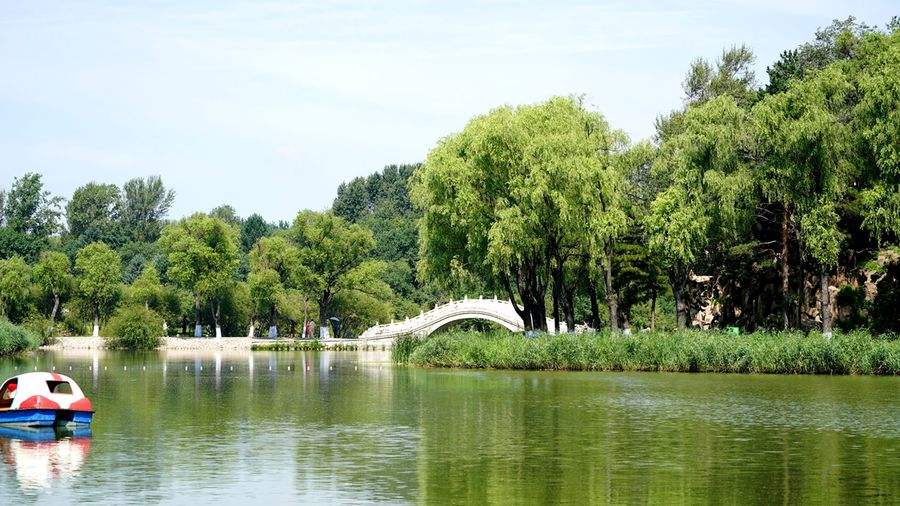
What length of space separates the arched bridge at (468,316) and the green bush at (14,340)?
24865 millimetres

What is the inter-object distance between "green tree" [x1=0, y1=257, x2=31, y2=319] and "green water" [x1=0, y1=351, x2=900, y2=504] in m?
61.8

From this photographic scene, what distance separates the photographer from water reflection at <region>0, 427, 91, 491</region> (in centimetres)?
2369

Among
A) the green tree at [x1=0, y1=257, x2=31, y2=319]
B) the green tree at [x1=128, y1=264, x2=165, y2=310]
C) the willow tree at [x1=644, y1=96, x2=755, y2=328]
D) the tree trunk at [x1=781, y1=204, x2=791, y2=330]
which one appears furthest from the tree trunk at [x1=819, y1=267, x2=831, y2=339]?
the green tree at [x1=0, y1=257, x2=31, y2=319]

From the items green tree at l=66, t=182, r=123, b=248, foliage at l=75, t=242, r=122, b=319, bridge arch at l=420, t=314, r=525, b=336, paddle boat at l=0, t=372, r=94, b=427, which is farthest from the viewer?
green tree at l=66, t=182, r=123, b=248

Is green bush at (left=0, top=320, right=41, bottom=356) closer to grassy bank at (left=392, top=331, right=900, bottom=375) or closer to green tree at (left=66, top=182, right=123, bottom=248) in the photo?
grassy bank at (left=392, top=331, right=900, bottom=375)

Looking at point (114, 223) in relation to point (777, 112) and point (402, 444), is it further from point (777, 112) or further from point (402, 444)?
point (402, 444)

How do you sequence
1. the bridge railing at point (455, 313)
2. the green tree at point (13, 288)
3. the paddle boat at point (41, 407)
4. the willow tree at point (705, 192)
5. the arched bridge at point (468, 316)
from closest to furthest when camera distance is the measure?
the paddle boat at point (41, 407) < the willow tree at point (705, 192) < the arched bridge at point (468, 316) < the bridge railing at point (455, 313) < the green tree at point (13, 288)

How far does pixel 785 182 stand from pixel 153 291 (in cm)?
6760

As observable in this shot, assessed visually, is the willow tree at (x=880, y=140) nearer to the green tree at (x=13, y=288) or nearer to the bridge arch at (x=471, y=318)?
the bridge arch at (x=471, y=318)

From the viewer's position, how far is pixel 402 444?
28.5m

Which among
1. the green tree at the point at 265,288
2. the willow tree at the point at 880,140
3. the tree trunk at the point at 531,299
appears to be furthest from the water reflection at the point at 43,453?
the green tree at the point at 265,288

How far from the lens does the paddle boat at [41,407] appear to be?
30.3 m

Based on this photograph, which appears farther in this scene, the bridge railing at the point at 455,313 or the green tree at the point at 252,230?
the green tree at the point at 252,230

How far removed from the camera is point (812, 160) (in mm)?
54531
